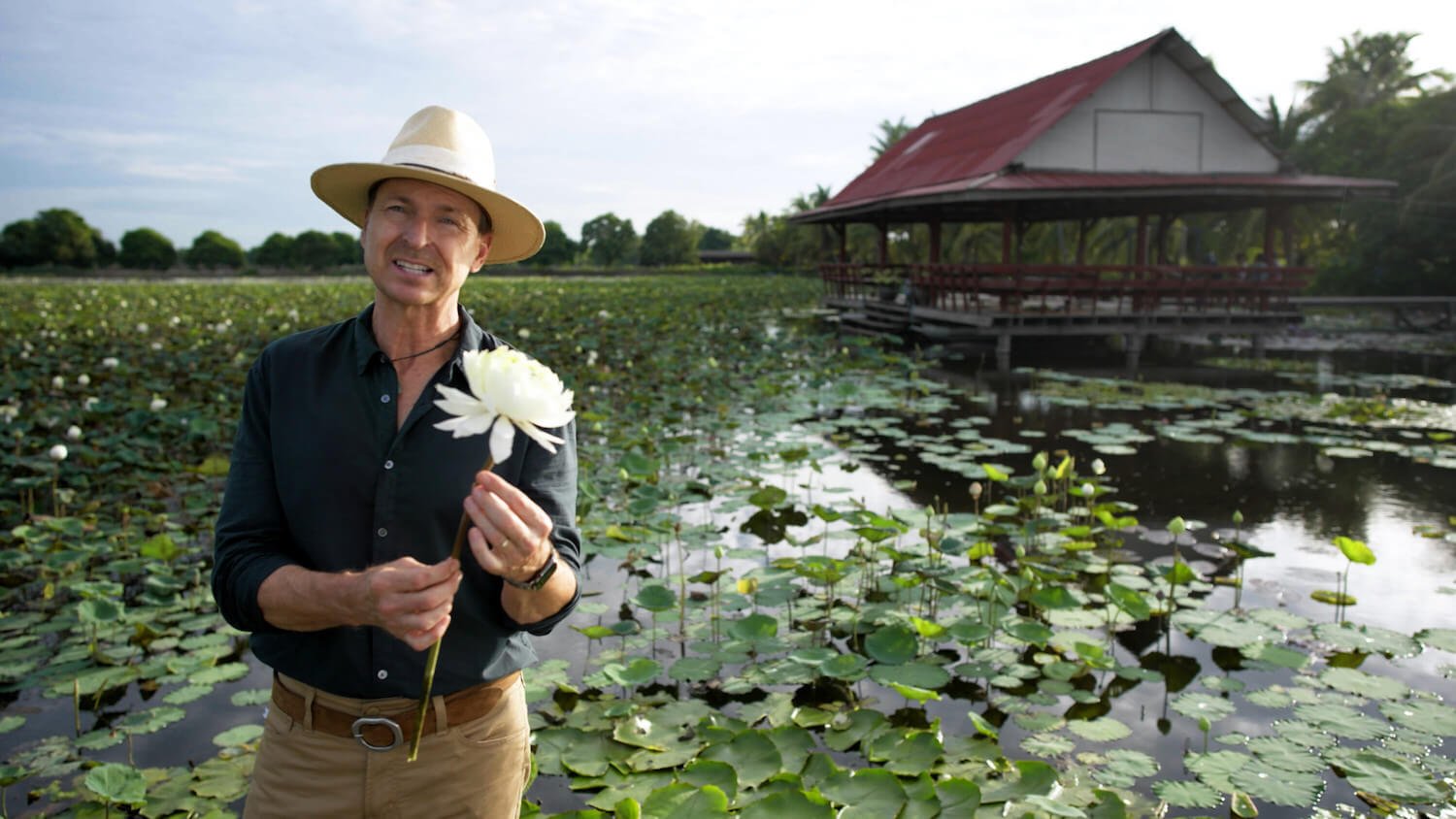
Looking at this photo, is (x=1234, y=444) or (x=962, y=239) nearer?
(x=1234, y=444)

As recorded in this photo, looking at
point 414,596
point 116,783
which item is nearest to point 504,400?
point 414,596

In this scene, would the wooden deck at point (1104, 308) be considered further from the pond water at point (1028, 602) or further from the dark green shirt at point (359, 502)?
the dark green shirt at point (359, 502)

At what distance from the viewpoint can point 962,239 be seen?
32656 mm

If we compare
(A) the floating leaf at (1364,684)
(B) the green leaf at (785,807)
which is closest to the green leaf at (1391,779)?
(A) the floating leaf at (1364,684)

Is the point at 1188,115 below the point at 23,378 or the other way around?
the other way around

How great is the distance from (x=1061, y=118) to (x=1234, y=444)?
339 inches

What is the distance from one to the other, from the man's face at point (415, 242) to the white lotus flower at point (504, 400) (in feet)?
1.37

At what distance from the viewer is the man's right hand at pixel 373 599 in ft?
4.10

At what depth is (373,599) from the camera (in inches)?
51.1

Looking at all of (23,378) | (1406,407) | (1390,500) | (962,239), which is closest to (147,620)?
(23,378)

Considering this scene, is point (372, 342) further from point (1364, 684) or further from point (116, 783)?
point (1364, 684)

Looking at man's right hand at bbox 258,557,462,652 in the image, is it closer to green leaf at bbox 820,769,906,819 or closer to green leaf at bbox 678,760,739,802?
green leaf at bbox 678,760,739,802

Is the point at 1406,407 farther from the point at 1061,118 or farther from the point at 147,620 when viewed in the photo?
the point at 147,620

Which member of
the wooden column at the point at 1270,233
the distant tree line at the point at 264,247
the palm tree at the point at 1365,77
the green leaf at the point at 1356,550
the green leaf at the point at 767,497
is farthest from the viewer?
the distant tree line at the point at 264,247
